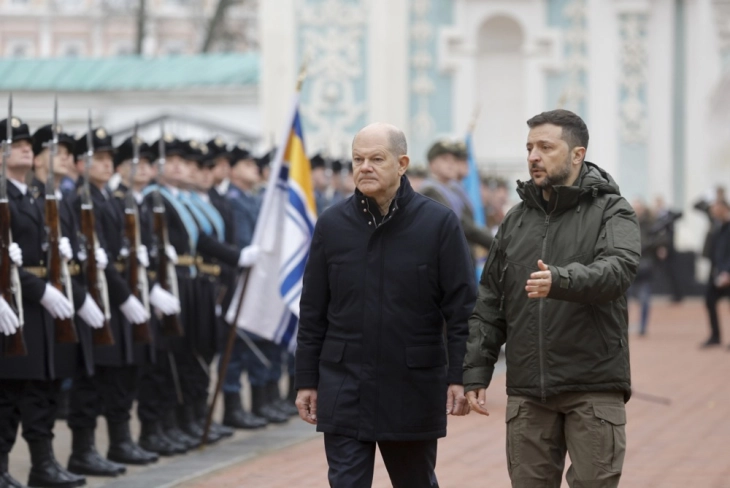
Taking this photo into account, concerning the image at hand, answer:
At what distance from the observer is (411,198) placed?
6.13 metres

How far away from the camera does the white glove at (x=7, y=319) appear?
7750mm

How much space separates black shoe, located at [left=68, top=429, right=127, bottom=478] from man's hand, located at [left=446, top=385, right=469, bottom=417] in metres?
3.34

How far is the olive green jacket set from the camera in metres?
5.73

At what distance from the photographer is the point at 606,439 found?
5.74 m

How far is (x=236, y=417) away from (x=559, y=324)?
5584mm

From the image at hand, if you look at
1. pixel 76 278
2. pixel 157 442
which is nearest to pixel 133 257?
pixel 76 278

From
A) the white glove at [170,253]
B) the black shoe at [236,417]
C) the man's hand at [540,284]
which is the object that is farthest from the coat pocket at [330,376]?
the black shoe at [236,417]

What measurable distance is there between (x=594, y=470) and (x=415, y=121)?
20541 mm

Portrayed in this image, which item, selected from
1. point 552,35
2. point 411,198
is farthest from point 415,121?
point 411,198

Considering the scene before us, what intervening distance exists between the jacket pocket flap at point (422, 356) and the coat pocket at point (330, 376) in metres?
0.26

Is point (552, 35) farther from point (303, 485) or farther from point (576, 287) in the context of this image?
point (576, 287)

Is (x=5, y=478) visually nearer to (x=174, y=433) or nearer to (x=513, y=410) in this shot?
(x=174, y=433)

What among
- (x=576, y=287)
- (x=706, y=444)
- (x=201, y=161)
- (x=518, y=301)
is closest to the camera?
(x=576, y=287)

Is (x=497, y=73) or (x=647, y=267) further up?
(x=497, y=73)
